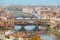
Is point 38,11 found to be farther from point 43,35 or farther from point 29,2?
point 43,35

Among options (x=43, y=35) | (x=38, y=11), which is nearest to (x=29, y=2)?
(x=38, y=11)

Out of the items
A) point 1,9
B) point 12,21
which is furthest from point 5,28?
point 1,9

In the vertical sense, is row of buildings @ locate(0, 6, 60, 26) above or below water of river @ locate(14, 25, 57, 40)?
above

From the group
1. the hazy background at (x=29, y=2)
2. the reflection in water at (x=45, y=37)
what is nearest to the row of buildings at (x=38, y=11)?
the hazy background at (x=29, y=2)

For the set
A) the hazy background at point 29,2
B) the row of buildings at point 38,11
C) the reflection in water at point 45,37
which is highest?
the hazy background at point 29,2

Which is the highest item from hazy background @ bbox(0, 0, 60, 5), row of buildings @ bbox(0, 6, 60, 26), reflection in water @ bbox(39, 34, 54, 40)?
hazy background @ bbox(0, 0, 60, 5)

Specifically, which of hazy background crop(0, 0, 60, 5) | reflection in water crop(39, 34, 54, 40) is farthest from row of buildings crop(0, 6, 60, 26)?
reflection in water crop(39, 34, 54, 40)

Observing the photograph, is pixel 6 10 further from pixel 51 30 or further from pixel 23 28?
pixel 51 30

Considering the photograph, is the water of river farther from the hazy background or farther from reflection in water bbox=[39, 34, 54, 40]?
the hazy background

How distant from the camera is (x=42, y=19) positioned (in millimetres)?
1595

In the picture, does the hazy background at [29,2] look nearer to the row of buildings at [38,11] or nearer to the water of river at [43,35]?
the row of buildings at [38,11]

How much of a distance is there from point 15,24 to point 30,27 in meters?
0.15

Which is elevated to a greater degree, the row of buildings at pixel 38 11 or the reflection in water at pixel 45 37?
the row of buildings at pixel 38 11

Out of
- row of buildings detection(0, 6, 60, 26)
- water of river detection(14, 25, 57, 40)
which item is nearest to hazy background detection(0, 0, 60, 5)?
row of buildings detection(0, 6, 60, 26)
